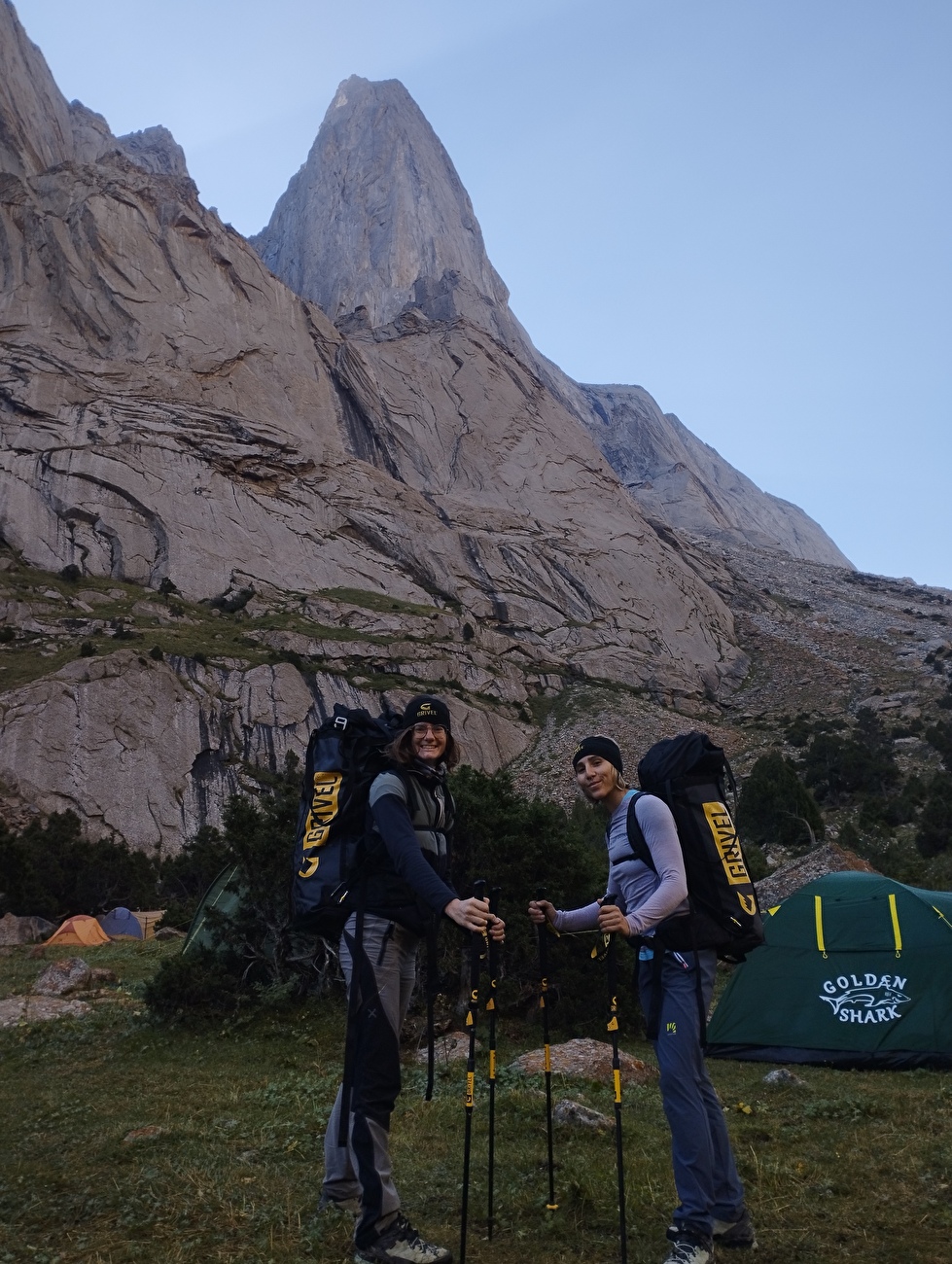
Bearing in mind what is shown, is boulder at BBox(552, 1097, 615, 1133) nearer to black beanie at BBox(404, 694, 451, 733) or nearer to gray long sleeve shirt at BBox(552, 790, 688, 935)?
gray long sleeve shirt at BBox(552, 790, 688, 935)

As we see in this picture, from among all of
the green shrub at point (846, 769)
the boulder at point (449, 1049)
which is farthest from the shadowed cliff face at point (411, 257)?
the boulder at point (449, 1049)

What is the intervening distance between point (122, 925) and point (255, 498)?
45.9 m

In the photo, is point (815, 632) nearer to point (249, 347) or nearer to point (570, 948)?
point (249, 347)

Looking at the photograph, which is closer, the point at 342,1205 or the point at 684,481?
the point at 342,1205

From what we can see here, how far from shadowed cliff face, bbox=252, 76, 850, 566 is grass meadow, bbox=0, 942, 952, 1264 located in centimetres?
12021

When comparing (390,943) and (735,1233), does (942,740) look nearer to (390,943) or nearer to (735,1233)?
(735,1233)

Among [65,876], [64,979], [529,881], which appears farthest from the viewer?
[65,876]

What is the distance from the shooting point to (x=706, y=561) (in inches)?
3438

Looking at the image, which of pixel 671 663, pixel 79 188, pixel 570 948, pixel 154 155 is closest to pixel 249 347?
pixel 79 188

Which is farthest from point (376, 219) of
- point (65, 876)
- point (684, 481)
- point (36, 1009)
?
point (36, 1009)

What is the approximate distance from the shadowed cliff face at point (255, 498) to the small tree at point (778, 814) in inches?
727

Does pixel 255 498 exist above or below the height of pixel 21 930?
above

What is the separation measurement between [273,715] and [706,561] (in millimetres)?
54393

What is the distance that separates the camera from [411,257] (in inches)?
5694
